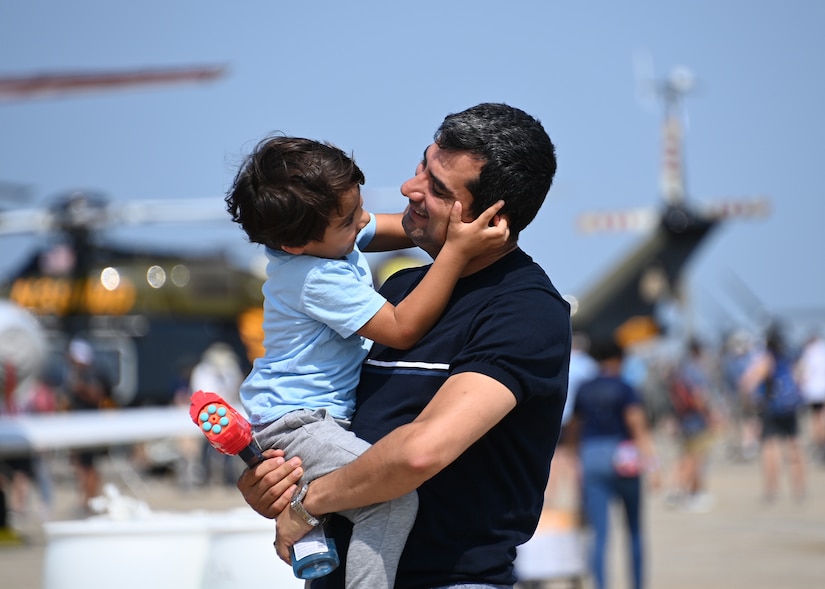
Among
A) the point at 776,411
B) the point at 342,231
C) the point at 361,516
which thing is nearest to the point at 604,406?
→ the point at 342,231

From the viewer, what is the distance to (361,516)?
2338 millimetres

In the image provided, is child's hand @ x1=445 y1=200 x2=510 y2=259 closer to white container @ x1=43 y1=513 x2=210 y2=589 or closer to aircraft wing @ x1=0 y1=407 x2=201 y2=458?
white container @ x1=43 y1=513 x2=210 y2=589

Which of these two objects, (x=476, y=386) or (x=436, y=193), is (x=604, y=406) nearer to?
(x=436, y=193)

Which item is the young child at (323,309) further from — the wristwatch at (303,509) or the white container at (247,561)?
the white container at (247,561)

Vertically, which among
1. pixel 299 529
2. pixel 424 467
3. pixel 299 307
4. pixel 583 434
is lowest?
pixel 583 434

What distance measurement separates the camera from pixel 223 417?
93.6 inches

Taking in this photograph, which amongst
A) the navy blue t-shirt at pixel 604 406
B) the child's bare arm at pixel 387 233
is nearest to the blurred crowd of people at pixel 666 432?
the navy blue t-shirt at pixel 604 406

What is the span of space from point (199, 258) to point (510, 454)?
2362cm

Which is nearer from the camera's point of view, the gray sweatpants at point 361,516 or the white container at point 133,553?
the gray sweatpants at point 361,516

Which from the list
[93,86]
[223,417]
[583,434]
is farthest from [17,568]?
[93,86]

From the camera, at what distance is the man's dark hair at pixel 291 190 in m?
2.45

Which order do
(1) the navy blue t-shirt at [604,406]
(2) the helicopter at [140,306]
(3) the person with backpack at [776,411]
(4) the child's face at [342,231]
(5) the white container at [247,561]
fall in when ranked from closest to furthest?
(4) the child's face at [342,231], (5) the white container at [247,561], (1) the navy blue t-shirt at [604,406], (3) the person with backpack at [776,411], (2) the helicopter at [140,306]

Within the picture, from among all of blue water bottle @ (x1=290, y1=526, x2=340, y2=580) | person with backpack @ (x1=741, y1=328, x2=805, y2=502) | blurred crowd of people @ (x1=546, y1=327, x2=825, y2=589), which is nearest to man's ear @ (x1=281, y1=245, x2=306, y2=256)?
blue water bottle @ (x1=290, y1=526, x2=340, y2=580)

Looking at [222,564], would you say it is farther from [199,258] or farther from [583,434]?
[199,258]
